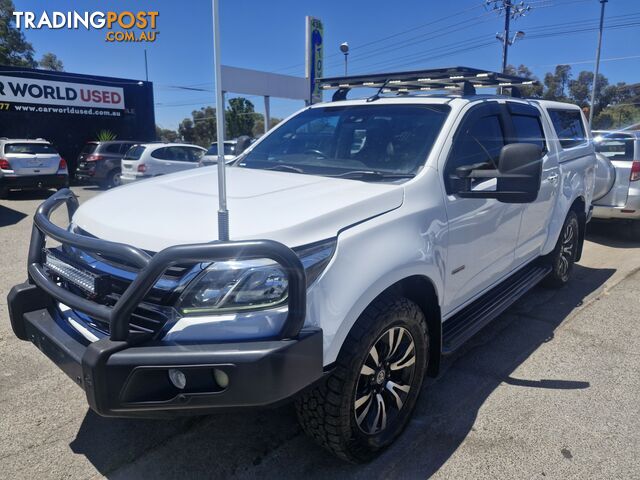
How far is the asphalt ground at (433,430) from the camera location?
97.5 inches

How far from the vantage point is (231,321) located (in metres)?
1.90

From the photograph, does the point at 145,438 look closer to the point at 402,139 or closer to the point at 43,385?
the point at 43,385

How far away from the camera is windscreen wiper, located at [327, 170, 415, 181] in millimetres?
2818

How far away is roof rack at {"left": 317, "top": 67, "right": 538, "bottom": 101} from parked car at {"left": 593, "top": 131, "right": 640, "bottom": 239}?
360 cm

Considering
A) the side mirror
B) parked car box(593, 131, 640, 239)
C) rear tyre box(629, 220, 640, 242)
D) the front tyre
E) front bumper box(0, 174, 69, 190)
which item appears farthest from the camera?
front bumper box(0, 174, 69, 190)

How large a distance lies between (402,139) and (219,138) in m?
1.47

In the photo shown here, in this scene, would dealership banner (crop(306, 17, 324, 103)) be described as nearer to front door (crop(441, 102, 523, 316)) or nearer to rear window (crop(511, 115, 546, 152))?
rear window (crop(511, 115, 546, 152))

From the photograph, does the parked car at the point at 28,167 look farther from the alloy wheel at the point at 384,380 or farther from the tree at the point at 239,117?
the tree at the point at 239,117

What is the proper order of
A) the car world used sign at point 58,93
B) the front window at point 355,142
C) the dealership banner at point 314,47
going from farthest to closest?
the car world used sign at point 58,93 → the dealership banner at point 314,47 → the front window at point 355,142

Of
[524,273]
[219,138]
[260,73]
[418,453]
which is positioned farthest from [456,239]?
[260,73]

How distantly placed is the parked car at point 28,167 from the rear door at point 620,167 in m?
12.6

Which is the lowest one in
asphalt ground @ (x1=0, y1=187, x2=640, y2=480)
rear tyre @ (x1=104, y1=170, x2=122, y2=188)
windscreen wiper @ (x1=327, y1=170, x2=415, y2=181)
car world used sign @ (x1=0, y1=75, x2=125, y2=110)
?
asphalt ground @ (x1=0, y1=187, x2=640, y2=480)

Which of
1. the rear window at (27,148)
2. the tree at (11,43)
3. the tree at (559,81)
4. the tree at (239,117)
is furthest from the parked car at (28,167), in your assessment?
the tree at (559,81)

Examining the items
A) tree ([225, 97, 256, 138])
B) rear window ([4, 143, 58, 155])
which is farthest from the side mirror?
tree ([225, 97, 256, 138])
